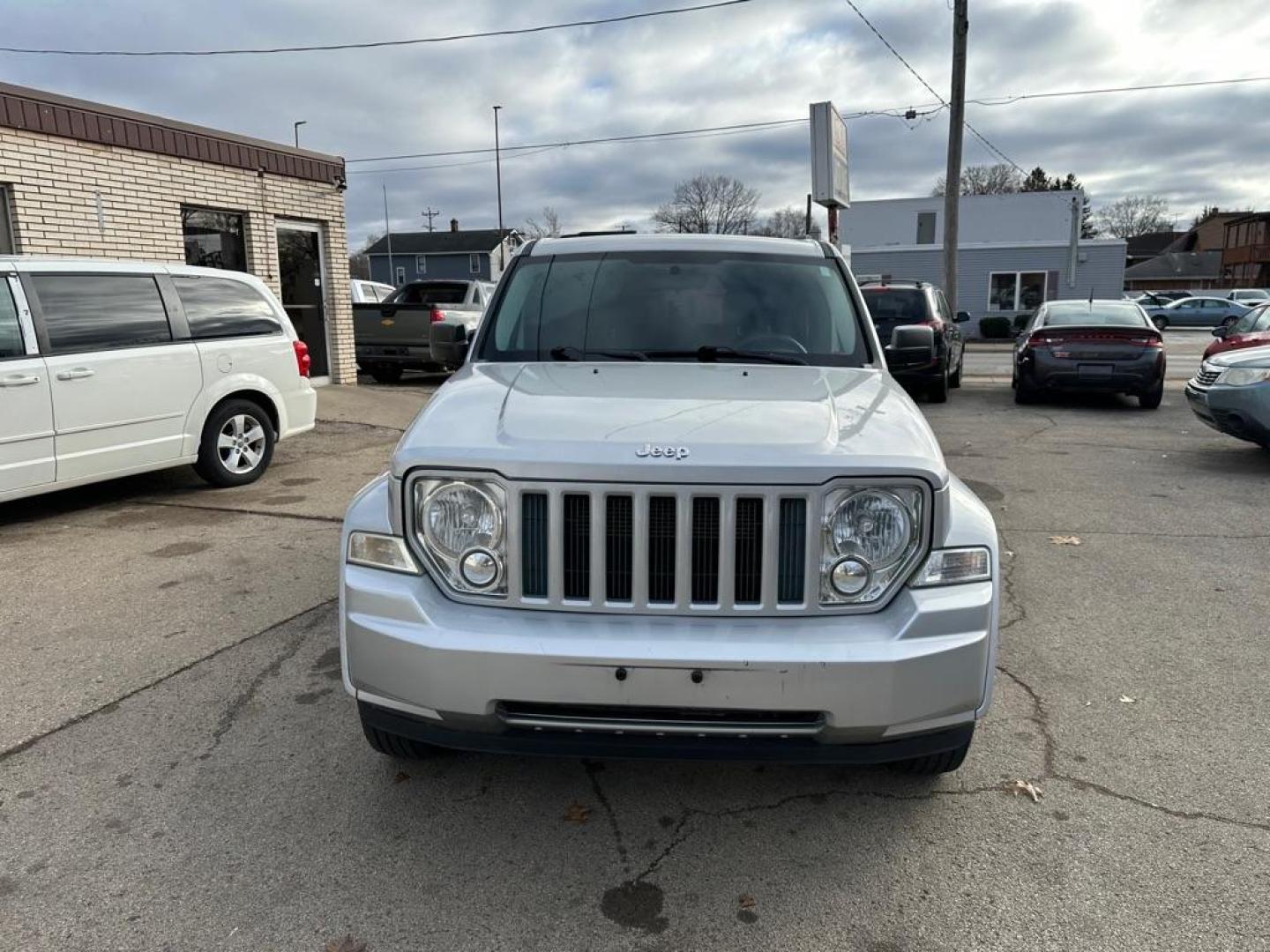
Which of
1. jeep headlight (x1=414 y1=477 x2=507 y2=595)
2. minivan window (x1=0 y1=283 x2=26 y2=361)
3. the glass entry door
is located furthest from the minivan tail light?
jeep headlight (x1=414 y1=477 x2=507 y2=595)

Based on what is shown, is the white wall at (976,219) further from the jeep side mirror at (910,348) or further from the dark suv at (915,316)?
the jeep side mirror at (910,348)

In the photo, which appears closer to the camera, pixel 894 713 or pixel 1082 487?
pixel 894 713

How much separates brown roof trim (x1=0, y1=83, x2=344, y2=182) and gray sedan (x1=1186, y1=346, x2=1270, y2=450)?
37.5 ft

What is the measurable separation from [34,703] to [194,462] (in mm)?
4087

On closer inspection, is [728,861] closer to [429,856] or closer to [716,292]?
[429,856]

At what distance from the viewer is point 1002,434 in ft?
35.8

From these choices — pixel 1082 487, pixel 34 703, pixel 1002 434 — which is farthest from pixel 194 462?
pixel 1002 434

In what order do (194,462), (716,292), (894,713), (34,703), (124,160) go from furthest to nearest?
(124,160) < (194,462) < (716,292) < (34,703) < (894,713)

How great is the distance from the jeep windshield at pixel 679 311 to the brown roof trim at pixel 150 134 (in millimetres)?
8013

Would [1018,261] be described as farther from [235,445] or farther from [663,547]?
[663,547]

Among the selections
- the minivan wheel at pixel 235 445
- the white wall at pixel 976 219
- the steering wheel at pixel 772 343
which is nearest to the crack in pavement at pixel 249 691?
the steering wheel at pixel 772 343

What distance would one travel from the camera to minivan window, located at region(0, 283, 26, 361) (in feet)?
20.1

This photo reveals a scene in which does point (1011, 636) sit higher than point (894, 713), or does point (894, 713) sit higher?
point (894, 713)

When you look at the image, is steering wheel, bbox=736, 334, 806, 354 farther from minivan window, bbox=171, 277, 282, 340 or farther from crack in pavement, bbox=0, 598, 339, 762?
minivan window, bbox=171, 277, 282, 340
